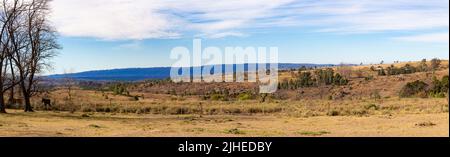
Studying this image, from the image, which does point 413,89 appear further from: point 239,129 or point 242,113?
point 239,129

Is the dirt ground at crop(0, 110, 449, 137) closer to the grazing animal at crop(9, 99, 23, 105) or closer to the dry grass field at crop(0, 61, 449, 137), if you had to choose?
the dry grass field at crop(0, 61, 449, 137)

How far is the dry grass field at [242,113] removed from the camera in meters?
22.3

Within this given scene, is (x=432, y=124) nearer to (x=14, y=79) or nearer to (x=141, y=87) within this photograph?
(x=14, y=79)

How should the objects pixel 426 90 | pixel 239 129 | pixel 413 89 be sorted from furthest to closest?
1. pixel 413 89
2. pixel 426 90
3. pixel 239 129

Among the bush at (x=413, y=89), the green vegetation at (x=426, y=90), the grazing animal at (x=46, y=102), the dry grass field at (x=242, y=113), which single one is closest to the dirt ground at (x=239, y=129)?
the dry grass field at (x=242, y=113)

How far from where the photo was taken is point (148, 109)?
49312 mm

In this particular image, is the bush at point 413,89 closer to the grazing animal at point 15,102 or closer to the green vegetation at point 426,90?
the green vegetation at point 426,90

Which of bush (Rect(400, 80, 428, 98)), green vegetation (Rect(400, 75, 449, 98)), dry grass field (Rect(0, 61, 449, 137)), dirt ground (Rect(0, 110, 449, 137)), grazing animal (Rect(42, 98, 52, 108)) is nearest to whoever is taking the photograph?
dirt ground (Rect(0, 110, 449, 137))

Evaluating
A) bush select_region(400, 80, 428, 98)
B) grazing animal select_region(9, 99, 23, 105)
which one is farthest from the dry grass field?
bush select_region(400, 80, 428, 98)

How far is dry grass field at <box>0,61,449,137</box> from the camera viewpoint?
73.0ft

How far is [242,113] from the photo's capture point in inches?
1831

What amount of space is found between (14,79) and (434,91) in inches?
1802

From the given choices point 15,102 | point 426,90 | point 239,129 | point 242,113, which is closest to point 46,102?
point 15,102
